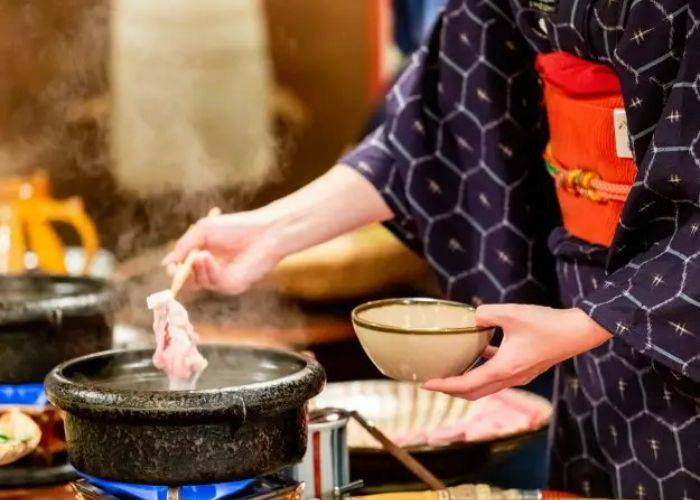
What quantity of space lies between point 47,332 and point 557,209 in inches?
43.5

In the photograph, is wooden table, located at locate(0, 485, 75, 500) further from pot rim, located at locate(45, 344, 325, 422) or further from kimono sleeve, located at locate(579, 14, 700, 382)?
kimono sleeve, located at locate(579, 14, 700, 382)

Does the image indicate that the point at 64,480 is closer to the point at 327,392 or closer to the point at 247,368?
the point at 247,368

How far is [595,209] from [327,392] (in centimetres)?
93

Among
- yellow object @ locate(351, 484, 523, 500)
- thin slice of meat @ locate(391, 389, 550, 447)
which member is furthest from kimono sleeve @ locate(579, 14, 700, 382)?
thin slice of meat @ locate(391, 389, 550, 447)

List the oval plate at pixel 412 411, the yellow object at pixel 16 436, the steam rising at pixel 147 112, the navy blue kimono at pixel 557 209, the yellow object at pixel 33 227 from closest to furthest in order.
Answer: the navy blue kimono at pixel 557 209
the yellow object at pixel 16 436
the oval plate at pixel 412 411
the yellow object at pixel 33 227
the steam rising at pixel 147 112

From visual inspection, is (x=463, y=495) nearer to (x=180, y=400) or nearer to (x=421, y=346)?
(x=421, y=346)

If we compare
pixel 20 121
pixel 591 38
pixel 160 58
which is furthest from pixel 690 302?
pixel 20 121

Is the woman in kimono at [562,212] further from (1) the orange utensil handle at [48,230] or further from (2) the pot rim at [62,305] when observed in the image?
(1) the orange utensil handle at [48,230]

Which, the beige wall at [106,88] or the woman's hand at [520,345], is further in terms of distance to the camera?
the beige wall at [106,88]

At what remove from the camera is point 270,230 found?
244cm

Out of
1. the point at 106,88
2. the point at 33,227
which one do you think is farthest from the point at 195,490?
the point at 106,88

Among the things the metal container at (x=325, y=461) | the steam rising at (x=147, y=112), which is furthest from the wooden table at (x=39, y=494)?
the steam rising at (x=147, y=112)

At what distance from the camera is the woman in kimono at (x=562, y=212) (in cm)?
182

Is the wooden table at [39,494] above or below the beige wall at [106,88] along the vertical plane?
below
